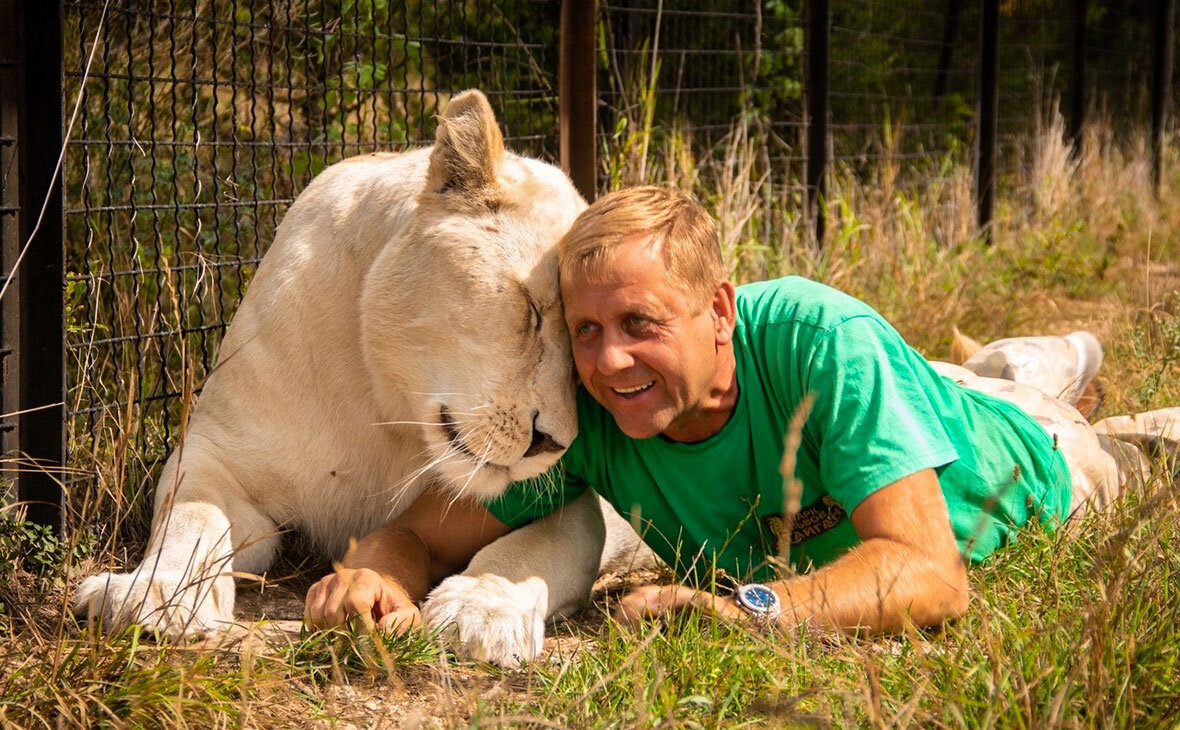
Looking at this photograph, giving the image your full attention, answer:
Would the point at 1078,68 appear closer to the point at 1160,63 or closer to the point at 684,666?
the point at 1160,63

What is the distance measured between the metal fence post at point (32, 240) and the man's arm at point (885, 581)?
170 centimetres

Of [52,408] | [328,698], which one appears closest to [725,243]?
[52,408]

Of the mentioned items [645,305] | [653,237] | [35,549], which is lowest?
[35,549]

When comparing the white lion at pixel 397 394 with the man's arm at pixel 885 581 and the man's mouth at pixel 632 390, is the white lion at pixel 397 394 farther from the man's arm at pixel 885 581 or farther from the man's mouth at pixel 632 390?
the man's arm at pixel 885 581

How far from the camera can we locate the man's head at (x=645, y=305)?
2.76m

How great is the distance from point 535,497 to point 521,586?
1.11 ft

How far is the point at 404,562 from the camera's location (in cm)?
Answer: 309

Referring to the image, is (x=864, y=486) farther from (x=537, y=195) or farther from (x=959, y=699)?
(x=537, y=195)

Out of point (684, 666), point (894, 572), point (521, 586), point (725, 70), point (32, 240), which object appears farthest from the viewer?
point (725, 70)

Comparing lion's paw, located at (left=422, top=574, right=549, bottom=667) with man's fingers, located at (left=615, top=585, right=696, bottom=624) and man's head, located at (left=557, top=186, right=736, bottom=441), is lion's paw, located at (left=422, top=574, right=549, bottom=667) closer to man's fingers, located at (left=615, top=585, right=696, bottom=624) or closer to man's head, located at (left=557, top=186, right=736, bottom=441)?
man's fingers, located at (left=615, top=585, right=696, bottom=624)

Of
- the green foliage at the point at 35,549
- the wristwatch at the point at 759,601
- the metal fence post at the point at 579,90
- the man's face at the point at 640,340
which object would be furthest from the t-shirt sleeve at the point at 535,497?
the metal fence post at the point at 579,90

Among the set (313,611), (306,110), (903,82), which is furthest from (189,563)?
(903,82)

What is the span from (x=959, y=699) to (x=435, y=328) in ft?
4.86

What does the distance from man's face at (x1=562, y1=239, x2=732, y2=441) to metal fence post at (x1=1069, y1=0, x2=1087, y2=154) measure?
30.2 feet
